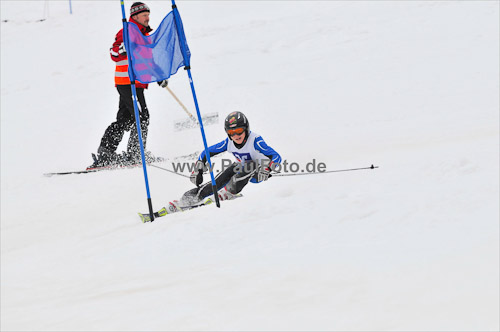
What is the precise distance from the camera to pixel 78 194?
6.93 meters

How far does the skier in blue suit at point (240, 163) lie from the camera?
557cm

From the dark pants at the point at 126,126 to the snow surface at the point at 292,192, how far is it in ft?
1.57

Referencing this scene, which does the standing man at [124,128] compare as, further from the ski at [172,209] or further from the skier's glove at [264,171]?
the skier's glove at [264,171]

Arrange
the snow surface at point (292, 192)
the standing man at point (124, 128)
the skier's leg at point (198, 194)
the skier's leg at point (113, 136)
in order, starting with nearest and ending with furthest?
1. the snow surface at point (292, 192)
2. the skier's leg at point (198, 194)
3. the standing man at point (124, 128)
4. the skier's leg at point (113, 136)

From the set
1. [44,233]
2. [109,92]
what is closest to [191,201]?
[44,233]

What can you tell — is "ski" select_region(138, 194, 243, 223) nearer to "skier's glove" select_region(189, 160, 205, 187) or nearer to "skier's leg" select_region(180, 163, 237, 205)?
"skier's leg" select_region(180, 163, 237, 205)

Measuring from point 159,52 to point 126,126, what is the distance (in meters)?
2.36

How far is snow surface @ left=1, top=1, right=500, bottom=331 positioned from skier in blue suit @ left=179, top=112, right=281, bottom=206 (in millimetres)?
201

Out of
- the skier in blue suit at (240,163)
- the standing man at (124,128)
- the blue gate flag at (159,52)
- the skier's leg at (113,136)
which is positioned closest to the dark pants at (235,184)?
the skier in blue suit at (240,163)

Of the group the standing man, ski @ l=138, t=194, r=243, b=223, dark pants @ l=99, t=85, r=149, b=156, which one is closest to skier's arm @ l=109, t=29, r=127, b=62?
the standing man

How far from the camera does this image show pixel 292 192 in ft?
17.2

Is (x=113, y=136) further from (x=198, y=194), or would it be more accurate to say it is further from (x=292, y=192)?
(x=292, y=192)

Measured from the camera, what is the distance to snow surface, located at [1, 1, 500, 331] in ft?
9.86

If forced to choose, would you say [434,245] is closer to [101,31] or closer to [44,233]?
[44,233]
